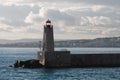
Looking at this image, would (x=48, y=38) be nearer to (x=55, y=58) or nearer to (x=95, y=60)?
(x=55, y=58)

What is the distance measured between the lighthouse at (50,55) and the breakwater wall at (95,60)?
173 centimetres

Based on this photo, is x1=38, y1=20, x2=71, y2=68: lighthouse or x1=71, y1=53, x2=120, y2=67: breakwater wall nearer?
x1=38, y1=20, x2=71, y2=68: lighthouse

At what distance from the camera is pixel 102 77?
47.5 metres

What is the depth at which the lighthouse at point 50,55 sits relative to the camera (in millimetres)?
57053

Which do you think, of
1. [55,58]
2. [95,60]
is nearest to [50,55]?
[55,58]

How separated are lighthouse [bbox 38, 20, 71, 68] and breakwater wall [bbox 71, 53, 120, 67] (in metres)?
1.73

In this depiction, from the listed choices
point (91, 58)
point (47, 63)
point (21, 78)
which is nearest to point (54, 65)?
point (47, 63)

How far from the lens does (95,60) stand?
2424 inches

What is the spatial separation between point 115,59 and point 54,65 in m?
10.1

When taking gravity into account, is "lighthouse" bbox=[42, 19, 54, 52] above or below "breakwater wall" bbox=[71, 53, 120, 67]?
above

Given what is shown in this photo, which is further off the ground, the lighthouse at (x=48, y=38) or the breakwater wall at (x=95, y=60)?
the lighthouse at (x=48, y=38)

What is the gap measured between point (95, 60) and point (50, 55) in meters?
7.97

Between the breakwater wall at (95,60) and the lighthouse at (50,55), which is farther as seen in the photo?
the breakwater wall at (95,60)

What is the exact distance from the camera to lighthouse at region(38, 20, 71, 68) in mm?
57053
